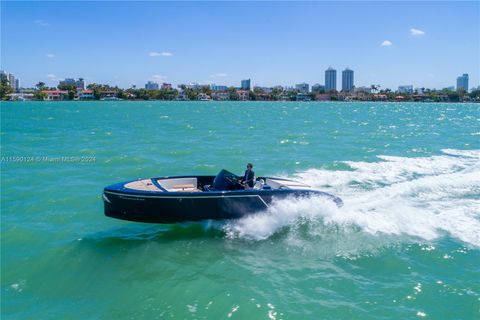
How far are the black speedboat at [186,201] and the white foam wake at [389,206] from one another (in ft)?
1.20

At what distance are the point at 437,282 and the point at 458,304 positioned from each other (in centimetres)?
96

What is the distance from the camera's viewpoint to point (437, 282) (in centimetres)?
1008

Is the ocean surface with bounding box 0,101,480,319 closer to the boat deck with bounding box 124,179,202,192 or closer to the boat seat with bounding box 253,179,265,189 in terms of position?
the boat seat with bounding box 253,179,265,189

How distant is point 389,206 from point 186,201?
24.9ft

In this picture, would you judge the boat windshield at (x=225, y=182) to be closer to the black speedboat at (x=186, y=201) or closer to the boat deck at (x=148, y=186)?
the black speedboat at (x=186, y=201)

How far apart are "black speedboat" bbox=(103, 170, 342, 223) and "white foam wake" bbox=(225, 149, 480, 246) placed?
1.20 feet

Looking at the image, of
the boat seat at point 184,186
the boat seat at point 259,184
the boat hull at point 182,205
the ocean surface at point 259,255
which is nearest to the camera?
the ocean surface at point 259,255

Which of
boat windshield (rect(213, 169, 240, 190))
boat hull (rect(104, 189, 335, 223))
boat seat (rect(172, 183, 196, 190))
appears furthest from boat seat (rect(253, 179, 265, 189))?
boat seat (rect(172, 183, 196, 190))

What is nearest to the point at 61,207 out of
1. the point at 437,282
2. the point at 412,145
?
the point at 437,282

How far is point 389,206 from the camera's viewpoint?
50.9 ft

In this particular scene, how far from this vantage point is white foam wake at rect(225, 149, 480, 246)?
1323 cm

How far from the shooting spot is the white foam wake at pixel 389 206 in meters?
13.2

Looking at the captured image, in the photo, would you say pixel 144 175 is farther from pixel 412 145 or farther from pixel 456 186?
pixel 412 145

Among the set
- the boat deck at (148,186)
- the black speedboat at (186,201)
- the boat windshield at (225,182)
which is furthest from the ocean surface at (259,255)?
the boat deck at (148,186)
